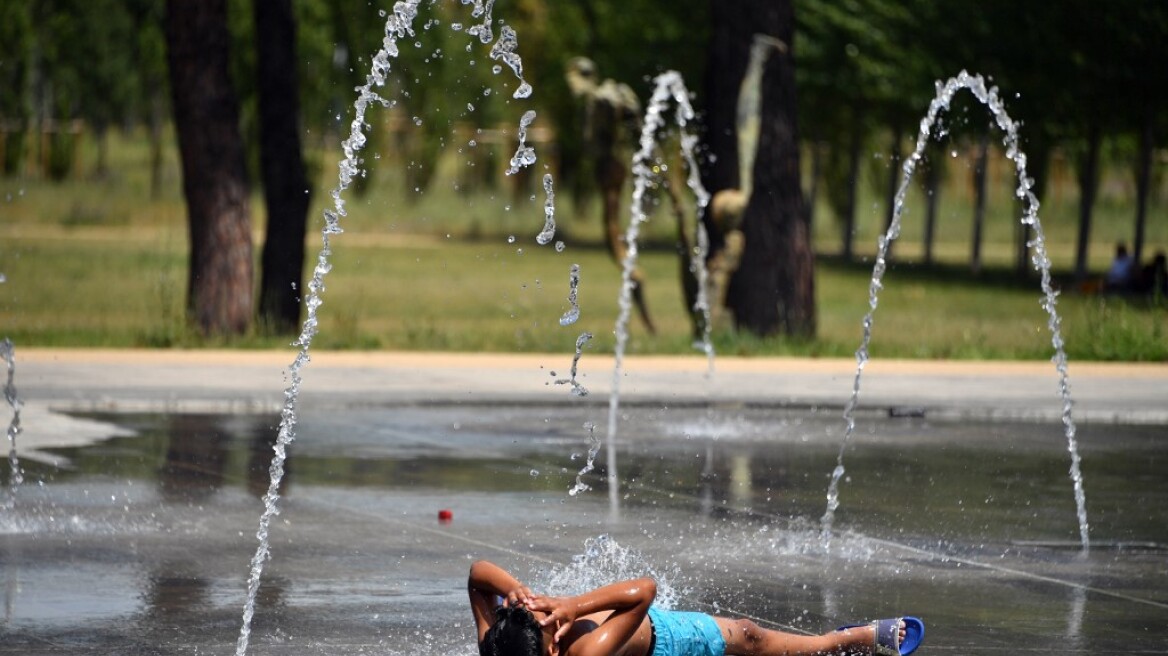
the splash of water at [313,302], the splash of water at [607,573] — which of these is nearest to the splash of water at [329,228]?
the splash of water at [313,302]

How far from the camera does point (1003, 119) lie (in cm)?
1268

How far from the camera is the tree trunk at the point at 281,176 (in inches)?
857

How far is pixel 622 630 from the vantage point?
659cm

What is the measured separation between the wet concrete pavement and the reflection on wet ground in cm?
3

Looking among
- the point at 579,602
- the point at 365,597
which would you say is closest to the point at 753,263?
the point at 365,597

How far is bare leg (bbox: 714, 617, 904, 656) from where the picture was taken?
7074 millimetres

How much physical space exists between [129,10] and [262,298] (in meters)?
34.8

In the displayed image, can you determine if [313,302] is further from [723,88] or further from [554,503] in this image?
[723,88]

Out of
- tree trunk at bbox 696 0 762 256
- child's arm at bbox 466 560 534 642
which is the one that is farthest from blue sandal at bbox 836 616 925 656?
tree trunk at bbox 696 0 762 256

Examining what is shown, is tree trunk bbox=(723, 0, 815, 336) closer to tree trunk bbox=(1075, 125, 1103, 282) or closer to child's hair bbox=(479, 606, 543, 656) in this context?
tree trunk bbox=(1075, 125, 1103, 282)

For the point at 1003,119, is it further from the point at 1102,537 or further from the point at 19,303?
the point at 19,303

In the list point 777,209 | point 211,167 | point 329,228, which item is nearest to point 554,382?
point 777,209

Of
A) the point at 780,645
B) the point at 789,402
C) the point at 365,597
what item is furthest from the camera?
the point at 789,402

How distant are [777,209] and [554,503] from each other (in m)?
10.4
